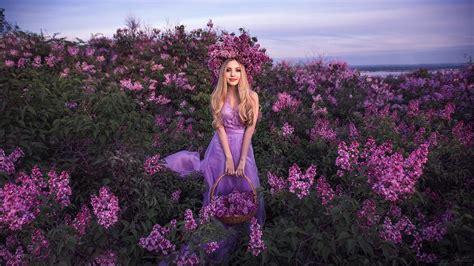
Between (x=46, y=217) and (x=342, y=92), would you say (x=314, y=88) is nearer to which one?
(x=342, y=92)

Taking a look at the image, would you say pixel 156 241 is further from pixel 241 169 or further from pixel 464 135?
pixel 464 135

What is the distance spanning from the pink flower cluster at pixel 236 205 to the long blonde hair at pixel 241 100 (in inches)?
34.8

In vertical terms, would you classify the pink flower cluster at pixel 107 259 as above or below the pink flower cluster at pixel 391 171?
below

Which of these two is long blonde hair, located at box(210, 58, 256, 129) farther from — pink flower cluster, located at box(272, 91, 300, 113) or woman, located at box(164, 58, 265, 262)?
pink flower cluster, located at box(272, 91, 300, 113)

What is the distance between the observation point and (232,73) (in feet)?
13.6

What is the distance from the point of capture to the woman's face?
4141 millimetres

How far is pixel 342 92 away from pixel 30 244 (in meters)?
6.52

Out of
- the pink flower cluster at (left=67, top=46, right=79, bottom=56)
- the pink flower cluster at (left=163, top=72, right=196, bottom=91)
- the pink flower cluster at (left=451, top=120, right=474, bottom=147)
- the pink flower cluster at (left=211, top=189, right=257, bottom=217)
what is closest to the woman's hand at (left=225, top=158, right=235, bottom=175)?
the pink flower cluster at (left=211, top=189, right=257, bottom=217)

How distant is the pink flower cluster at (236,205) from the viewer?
11.0ft

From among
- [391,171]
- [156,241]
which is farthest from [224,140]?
[391,171]

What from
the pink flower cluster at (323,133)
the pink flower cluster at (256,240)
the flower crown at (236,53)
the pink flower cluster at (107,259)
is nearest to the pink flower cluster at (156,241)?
the pink flower cluster at (107,259)

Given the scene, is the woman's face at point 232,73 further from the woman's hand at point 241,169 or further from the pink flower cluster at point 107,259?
the pink flower cluster at point 107,259

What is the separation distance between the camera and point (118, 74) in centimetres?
907

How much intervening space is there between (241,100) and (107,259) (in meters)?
2.08
